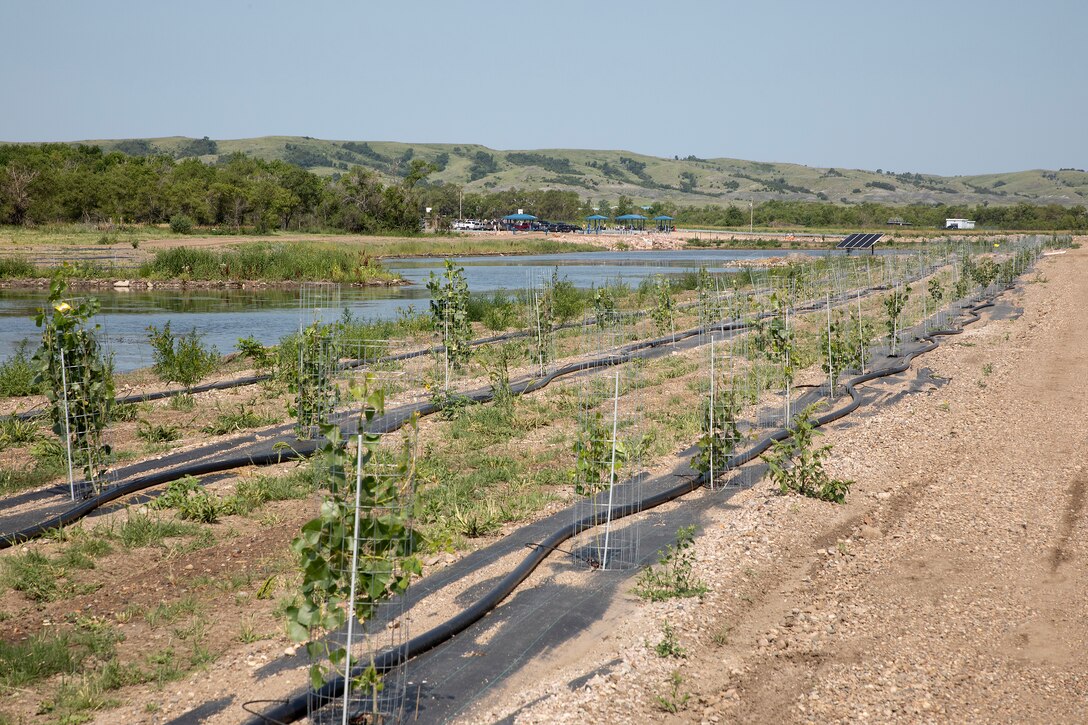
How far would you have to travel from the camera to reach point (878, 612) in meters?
5.34

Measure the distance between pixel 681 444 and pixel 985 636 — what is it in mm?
4360

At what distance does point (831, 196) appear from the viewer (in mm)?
172625

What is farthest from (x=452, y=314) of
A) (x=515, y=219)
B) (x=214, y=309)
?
(x=515, y=219)

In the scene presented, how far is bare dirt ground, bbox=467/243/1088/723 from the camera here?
429cm

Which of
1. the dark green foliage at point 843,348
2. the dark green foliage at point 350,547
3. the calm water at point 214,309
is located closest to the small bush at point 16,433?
the calm water at point 214,309

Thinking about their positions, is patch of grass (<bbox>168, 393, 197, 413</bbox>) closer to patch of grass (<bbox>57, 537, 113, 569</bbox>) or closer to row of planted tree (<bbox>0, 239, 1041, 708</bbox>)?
row of planted tree (<bbox>0, 239, 1041, 708</bbox>)

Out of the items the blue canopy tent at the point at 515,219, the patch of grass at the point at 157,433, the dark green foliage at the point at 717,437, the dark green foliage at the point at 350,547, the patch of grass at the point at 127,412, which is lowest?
the patch of grass at the point at 157,433

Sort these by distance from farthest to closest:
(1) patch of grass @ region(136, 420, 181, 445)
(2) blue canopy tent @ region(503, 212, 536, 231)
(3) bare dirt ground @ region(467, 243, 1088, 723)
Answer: (2) blue canopy tent @ region(503, 212, 536, 231) → (1) patch of grass @ region(136, 420, 181, 445) → (3) bare dirt ground @ region(467, 243, 1088, 723)

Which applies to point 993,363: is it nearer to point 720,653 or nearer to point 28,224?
point 720,653

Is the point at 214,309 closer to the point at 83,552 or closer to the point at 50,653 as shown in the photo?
the point at 83,552

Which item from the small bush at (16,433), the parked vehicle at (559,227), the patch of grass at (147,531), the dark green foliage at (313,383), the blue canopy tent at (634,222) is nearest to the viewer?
the patch of grass at (147,531)

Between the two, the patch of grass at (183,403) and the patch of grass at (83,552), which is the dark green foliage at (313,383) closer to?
the patch of grass at (183,403)

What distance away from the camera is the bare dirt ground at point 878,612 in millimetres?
4293

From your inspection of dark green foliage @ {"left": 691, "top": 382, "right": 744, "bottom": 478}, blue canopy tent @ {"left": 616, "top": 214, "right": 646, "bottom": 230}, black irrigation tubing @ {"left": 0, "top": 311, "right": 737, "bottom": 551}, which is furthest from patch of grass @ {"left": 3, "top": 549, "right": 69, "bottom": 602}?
blue canopy tent @ {"left": 616, "top": 214, "right": 646, "bottom": 230}
